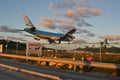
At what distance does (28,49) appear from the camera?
41844 mm

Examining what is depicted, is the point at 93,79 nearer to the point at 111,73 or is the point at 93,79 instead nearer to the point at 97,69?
the point at 111,73

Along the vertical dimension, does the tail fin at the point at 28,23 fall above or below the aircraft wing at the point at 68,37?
above

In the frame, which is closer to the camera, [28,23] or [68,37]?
[68,37]

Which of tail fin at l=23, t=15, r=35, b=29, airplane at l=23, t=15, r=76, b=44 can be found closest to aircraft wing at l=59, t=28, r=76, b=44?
airplane at l=23, t=15, r=76, b=44

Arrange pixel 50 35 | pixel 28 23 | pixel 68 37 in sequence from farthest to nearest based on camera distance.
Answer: pixel 28 23 → pixel 50 35 → pixel 68 37

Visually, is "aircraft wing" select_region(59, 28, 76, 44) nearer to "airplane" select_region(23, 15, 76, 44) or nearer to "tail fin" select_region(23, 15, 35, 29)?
"airplane" select_region(23, 15, 76, 44)

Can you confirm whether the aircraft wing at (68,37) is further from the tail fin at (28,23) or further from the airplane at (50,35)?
the tail fin at (28,23)

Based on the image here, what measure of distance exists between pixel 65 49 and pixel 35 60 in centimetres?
532

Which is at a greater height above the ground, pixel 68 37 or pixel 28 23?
pixel 28 23

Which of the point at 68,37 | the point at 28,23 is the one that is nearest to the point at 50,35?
the point at 68,37

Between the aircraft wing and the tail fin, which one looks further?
the tail fin

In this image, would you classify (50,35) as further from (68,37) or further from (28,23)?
(28,23)

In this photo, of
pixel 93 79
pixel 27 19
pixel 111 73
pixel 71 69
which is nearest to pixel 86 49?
pixel 71 69

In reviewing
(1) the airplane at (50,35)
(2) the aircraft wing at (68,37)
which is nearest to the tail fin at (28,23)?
(1) the airplane at (50,35)
